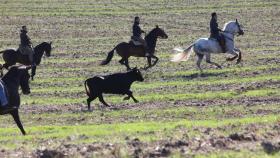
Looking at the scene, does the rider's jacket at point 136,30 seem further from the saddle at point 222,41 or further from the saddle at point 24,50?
the saddle at point 24,50

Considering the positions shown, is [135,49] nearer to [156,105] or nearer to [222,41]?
[222,41]

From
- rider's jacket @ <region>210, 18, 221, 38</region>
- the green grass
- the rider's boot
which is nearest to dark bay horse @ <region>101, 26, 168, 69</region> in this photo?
rider's jacket @ <region>210, 18, 221, 38</region>

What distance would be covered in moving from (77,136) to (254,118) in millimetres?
4875

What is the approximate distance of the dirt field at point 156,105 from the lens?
46.0 feet

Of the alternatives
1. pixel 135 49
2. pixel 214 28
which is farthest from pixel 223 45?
pixel 135 49

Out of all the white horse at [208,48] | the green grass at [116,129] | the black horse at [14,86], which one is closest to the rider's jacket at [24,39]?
the white horse at [208,48]

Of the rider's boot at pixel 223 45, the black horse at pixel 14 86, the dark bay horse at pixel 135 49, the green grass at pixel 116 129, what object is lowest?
the dark bay horse at pixel 135 49

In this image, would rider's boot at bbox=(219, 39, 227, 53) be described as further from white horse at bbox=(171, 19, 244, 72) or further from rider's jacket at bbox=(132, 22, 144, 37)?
rider's jacket at bbox=(132, 22, 144, 37)

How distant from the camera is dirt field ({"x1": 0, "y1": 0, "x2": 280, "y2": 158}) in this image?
14016 mm

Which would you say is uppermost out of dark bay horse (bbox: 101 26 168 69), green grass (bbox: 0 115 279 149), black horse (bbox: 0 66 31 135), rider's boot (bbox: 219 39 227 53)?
black horse (bbox: 0 66 31 135)

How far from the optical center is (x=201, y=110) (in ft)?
68.3

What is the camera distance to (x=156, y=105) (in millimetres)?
22297

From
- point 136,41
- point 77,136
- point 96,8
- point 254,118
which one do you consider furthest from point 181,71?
point 96,8

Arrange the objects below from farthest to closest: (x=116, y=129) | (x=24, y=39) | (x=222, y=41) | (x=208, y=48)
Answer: (x=222, y=41) < (x=208, y=48) < (x=24, y=39) < (x=116, y=129)
